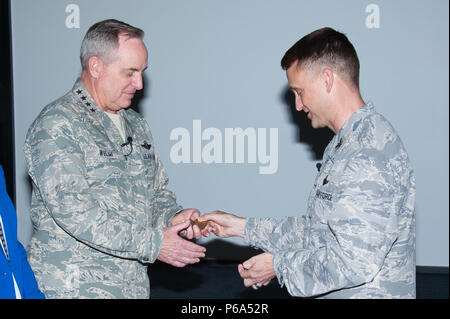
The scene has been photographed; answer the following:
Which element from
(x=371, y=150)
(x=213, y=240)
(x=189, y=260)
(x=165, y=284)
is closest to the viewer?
(x=371, y=150)

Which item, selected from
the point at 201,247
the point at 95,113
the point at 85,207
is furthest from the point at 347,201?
the point at 95,113

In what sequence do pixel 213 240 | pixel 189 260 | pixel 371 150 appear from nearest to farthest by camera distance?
pixel 371 150 < pixel 189 260 < pixel 213 240

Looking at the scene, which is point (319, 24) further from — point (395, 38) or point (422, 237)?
point (422, 237)

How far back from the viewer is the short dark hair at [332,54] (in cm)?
159

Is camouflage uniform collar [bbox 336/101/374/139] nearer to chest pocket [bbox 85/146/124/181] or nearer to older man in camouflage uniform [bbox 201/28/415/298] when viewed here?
older man in camouflage uniform [bbox 201/28/415/298]

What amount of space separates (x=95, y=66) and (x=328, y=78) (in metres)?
0.96

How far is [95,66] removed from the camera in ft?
6.16

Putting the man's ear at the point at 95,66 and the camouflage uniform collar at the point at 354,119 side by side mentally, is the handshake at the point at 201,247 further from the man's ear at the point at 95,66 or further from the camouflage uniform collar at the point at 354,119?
the man's ear at the point at 95,66

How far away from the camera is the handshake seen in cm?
168

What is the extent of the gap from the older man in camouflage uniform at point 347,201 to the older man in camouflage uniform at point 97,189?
1.58 feet

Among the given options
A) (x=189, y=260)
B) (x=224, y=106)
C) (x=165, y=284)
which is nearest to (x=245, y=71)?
(x=224, y=106)

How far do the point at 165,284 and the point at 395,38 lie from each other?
2.94 metres

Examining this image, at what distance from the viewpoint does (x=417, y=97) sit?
3.97 meters

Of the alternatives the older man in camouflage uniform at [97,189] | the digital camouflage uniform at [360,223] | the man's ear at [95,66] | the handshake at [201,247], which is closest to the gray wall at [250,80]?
the handshake at [201,247]
